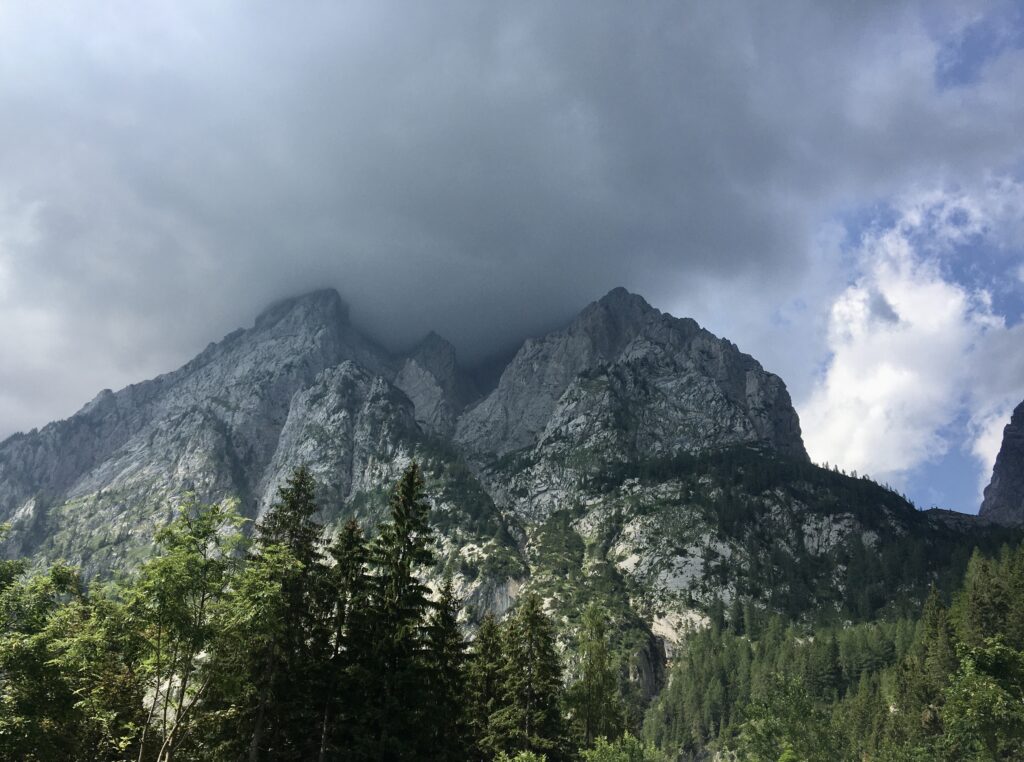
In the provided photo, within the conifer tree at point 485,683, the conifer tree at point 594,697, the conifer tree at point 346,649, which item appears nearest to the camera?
the conifer tree at point 346,649

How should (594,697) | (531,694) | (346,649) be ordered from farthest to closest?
(594,697) → (531,694) → (346,649)

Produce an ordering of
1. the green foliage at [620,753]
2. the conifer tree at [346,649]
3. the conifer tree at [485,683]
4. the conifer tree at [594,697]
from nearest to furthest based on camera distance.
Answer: the conifer tree at [346,649], the green foliage at [620,753], the conifer tree at [485,683], the conifer tree at [594,697]

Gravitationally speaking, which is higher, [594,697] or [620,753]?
[594,697]

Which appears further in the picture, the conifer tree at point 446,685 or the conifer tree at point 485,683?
the conifer tree at point 485,683

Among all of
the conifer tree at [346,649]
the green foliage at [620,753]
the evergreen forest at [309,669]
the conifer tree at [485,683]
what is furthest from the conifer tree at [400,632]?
the conifer tree at [485,683]

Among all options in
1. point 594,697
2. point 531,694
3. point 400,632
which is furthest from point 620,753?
point 594,697

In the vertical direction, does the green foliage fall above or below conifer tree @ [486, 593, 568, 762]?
below

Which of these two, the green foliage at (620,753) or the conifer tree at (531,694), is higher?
the conifer tree at (531,694)

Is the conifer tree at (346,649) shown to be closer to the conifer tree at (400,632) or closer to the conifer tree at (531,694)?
the conifer tree at (400,632)

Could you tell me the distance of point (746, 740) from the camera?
61781 millimetres

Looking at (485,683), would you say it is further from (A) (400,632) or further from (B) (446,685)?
(A) (400,632)

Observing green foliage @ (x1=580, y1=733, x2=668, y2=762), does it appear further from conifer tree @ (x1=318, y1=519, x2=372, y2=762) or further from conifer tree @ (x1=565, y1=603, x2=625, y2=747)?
conifer tree @ (x1=565, y1=603, x2=625, y2=747)

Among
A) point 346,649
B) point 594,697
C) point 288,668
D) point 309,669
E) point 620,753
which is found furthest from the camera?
point 594,697

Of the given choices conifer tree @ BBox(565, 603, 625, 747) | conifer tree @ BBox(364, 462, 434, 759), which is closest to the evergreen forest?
conifer tree @ BBox(364, 462, 434, 759)
